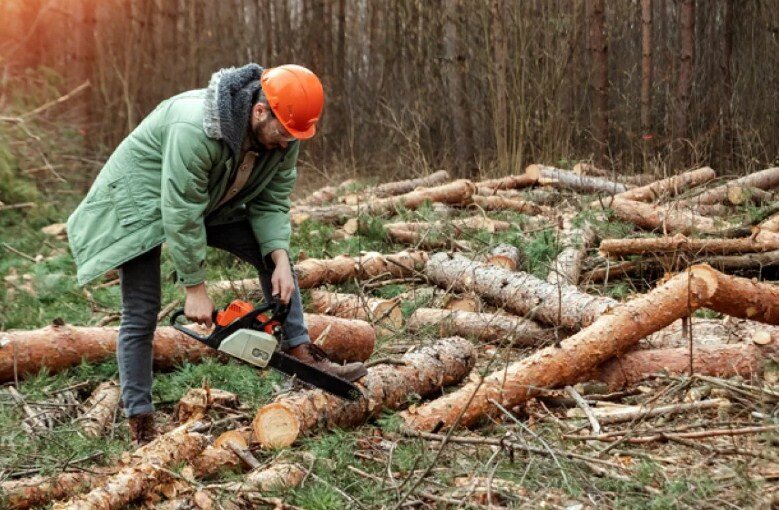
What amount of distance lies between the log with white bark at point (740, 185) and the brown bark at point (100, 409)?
5583 millimetres

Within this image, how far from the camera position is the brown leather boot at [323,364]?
14.9 ft

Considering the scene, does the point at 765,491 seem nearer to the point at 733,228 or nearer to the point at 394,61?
the point at 733,228

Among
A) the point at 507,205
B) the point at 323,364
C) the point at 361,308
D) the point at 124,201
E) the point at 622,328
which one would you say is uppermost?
the point at 124,201

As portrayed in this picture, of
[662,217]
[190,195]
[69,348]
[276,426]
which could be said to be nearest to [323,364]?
[276,426]

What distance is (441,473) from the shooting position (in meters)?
3.85

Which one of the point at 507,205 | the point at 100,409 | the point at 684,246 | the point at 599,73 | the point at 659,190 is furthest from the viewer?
the point at 599,73

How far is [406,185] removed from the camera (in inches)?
440

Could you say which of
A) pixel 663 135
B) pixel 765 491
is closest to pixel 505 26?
pixel 663 135

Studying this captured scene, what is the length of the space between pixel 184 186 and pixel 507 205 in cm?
593

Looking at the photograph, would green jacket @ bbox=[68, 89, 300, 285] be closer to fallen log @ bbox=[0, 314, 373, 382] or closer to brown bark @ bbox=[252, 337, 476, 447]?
brown bark @ bbox=[252, 337, 476, 447]

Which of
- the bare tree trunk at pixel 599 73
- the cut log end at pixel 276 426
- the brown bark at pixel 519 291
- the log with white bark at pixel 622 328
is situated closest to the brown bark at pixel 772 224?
the brown bark at pixel 519 291

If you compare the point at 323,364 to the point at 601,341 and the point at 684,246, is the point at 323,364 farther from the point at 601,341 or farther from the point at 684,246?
the point at 684,246

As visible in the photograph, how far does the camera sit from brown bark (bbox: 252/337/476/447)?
14.0 feet

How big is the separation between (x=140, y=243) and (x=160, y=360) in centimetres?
161
